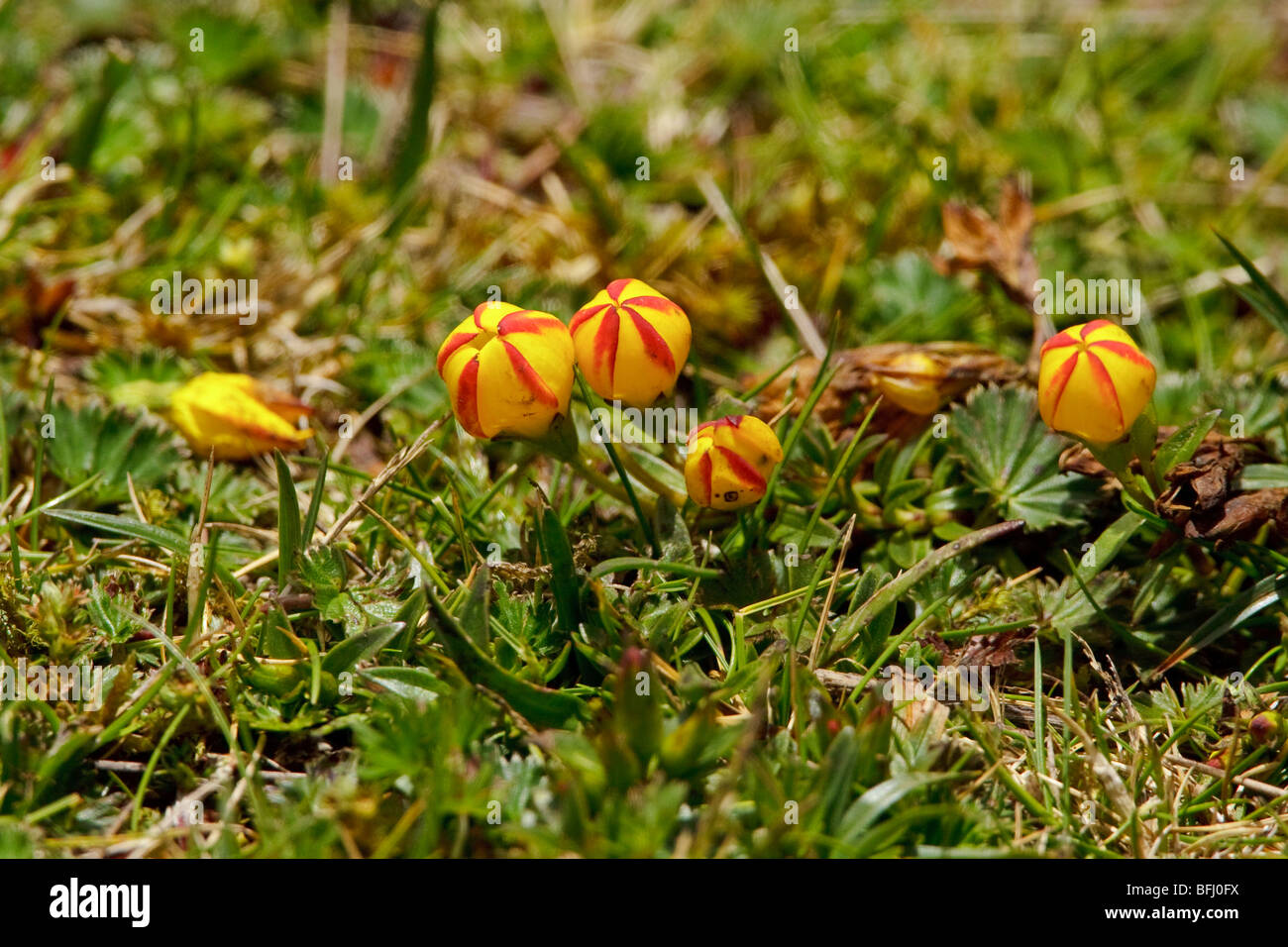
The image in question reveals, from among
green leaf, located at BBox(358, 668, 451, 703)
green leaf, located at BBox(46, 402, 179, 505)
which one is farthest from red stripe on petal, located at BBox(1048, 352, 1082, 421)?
green leaf, located at BBox(46, 402, 179, 505)

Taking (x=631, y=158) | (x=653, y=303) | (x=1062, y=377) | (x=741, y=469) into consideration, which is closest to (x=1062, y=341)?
(x=1062, y=377)

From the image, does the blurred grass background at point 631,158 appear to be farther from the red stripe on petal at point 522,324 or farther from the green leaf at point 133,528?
the red stripe on petal at point 522,324

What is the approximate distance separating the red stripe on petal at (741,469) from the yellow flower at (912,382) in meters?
0.55

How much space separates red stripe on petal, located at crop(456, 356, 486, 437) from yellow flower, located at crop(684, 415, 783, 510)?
1.38 feet

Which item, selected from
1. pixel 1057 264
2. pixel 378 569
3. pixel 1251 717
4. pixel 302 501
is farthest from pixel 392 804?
pixel 1057 264

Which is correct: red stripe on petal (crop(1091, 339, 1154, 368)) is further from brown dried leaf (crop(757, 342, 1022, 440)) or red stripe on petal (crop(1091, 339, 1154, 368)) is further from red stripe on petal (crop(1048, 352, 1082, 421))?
brown dried leaf (crop(757, 342, 1022, 440))

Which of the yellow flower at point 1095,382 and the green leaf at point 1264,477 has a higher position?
the yellow flower at point 1095,382

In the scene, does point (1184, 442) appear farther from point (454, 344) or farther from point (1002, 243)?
point (454, 344)

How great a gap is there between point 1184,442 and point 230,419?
2.08 meters

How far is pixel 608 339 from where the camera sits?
2041 mm

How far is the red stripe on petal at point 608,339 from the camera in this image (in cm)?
204

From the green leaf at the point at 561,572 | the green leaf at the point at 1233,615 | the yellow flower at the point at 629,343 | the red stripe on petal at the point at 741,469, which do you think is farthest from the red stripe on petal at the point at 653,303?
the green leaf at the point at 1233,615

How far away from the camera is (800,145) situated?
3828 mm

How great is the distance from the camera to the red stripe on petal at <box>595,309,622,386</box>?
2037 millimetres
